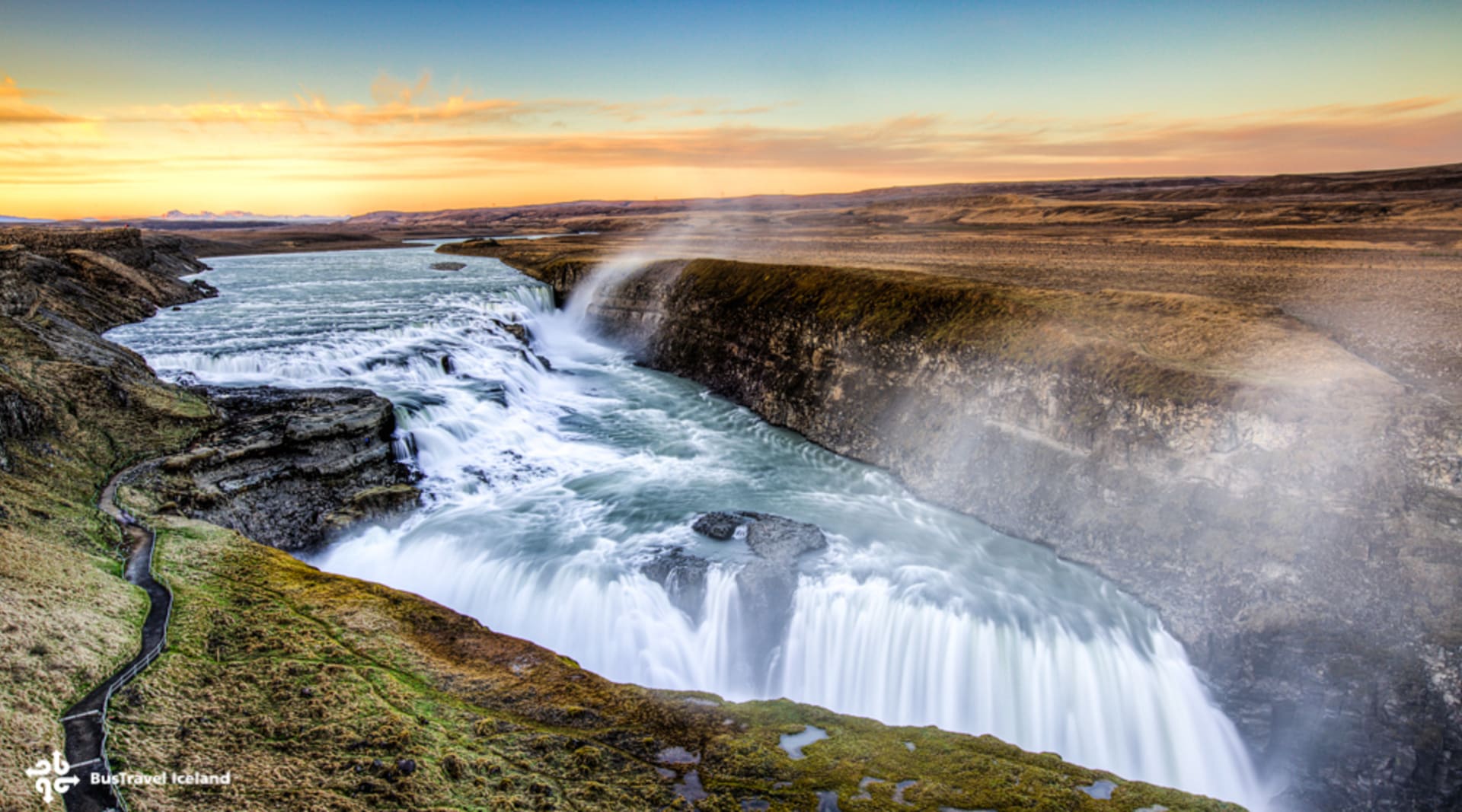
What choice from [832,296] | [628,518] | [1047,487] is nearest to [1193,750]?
[1047,487]

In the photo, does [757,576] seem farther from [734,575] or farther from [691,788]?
[691,788]

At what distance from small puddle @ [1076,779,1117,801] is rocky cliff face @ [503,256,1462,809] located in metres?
6.15

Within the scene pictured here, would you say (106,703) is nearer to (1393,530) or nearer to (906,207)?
(1393,530)

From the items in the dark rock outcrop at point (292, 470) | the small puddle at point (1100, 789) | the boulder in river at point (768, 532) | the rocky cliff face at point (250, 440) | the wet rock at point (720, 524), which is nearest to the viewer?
the small puddle at point (1100, 789)

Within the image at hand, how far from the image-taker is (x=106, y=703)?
6.87m

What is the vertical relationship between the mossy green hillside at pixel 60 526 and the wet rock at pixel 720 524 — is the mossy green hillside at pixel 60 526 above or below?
above

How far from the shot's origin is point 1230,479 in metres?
14.6

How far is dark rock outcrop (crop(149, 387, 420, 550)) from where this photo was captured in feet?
49.4

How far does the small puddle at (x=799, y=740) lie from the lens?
8398 mm

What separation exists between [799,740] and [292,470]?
14.3 m

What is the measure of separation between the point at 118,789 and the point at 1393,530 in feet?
61.1

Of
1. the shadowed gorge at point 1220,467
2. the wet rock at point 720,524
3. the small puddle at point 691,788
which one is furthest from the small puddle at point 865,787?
the shadowed gorge at point 1220,467

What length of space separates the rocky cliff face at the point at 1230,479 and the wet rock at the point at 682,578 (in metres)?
8.28

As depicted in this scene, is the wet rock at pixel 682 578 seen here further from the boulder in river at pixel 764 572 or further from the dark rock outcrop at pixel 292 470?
the dark rock outcrop at pixel 292 470
